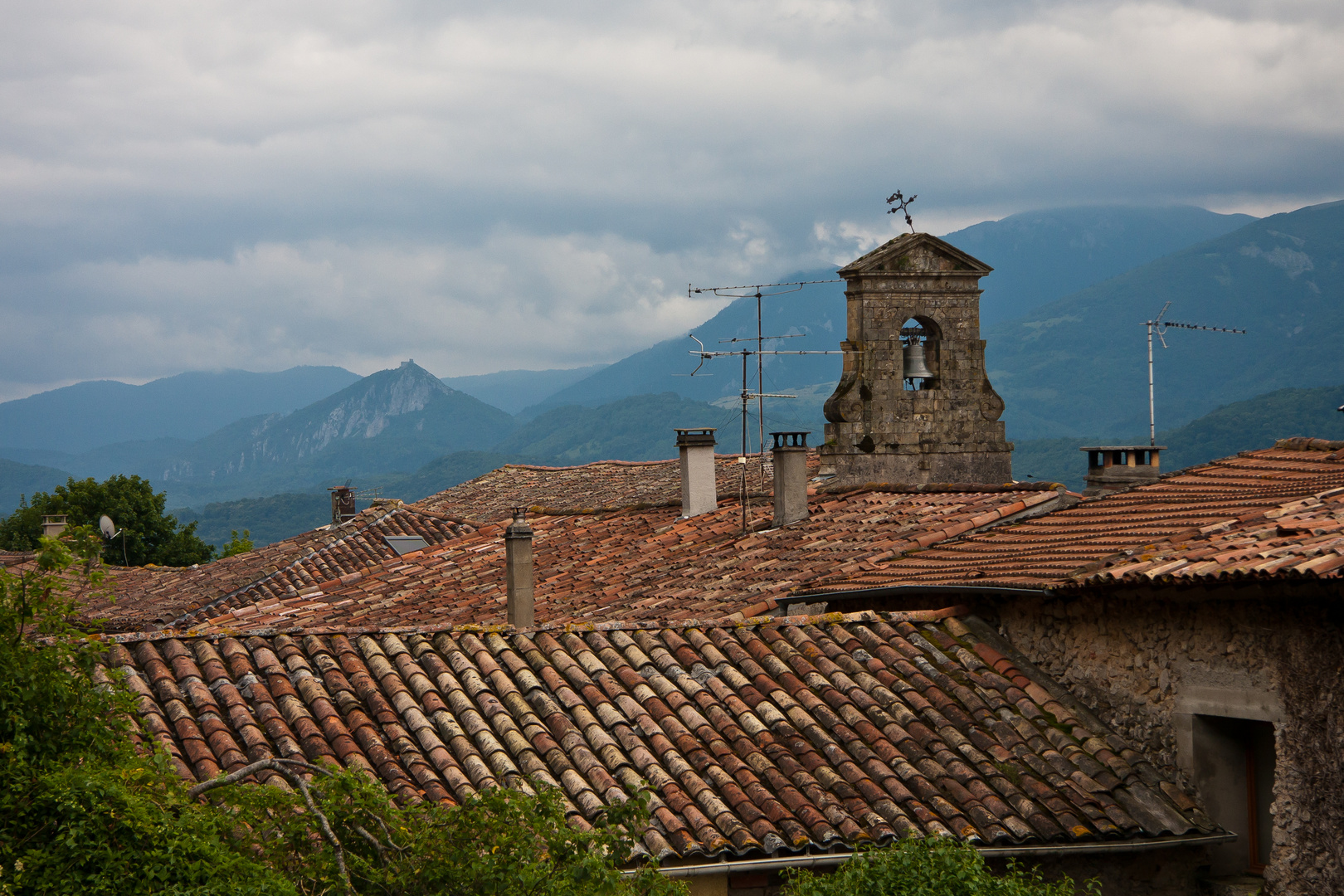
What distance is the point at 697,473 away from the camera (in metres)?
17.5

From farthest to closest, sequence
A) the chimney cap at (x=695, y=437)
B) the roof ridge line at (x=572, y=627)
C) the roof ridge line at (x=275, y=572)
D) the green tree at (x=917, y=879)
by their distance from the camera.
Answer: the roof ridge line at (x=275, y=572) < the chimney cap at (x=695, y=437) < the roof ridge line at (x=572, y=627) < the green tree at (x=917, y=879)

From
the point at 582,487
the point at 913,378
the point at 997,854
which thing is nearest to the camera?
the point at 997,854


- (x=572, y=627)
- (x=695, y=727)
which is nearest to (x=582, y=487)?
(x=572, y=627)

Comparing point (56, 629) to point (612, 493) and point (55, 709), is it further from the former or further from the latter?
point (612, 493)

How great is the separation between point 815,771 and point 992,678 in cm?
177

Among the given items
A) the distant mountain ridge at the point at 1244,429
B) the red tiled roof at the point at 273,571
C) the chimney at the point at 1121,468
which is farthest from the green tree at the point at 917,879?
the distant mountain ridge at the point at 1244,429

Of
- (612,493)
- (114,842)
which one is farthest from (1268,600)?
(612,493)

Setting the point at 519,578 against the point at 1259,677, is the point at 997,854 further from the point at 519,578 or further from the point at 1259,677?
the point at 519,578

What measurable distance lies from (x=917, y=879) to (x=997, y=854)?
1.78 m

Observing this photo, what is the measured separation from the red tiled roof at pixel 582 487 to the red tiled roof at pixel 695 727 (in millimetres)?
10372

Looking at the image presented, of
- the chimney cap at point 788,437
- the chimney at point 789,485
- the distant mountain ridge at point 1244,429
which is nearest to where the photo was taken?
the chimney at point 789,485

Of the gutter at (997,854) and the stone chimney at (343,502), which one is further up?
the stone chimney at (343,502)

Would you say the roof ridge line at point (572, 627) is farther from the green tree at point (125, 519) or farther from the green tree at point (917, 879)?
the green tree at point (125, 519)

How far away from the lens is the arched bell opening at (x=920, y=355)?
20047 mm
